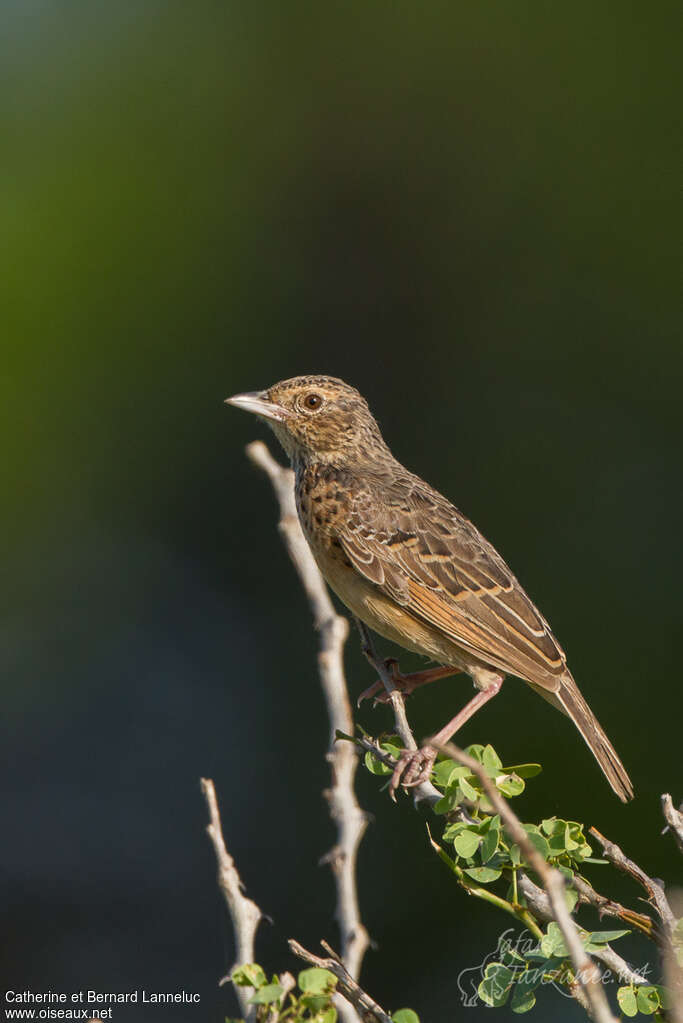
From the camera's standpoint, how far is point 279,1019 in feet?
7.66

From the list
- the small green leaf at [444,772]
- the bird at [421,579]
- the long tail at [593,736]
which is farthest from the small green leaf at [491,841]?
the bird at [421,579]

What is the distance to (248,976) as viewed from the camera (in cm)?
235

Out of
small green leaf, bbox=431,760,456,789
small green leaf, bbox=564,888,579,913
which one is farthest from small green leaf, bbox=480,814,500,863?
small green leaf, bbox=431,760,456,789

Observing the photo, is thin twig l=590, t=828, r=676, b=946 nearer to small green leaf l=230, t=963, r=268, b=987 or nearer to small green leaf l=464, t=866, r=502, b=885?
small green leaf l=464, t=866, r=502, b=885

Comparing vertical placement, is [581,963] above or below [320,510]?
above

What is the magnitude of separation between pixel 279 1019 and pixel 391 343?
243 inches

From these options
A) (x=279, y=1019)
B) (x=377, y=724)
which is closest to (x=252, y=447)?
(x=279, y=1019)

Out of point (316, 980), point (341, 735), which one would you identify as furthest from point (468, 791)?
point (316, 980)

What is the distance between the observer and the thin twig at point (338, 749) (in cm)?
254

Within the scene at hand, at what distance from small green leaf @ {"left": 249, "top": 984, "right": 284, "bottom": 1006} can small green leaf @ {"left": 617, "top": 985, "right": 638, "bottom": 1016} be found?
0.64 metres

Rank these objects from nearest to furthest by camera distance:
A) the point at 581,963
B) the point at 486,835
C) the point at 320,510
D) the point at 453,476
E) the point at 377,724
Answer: the point at 581,963
the point at 486,835
the point at 320,510
the point at 377,724
the point at 453,476

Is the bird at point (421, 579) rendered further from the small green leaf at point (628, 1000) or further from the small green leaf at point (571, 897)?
the small green leaf at point (628, 1000)

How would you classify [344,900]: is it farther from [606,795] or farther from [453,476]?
[453,476]

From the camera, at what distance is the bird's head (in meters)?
5.73
